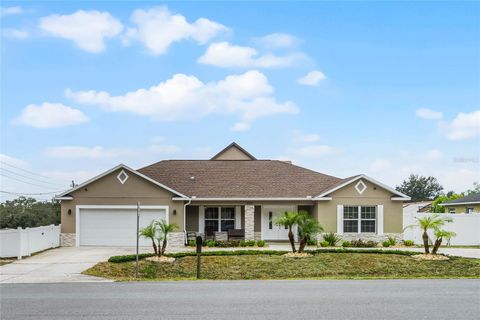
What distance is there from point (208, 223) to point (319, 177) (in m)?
7.77

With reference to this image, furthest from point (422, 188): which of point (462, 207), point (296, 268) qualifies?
point (296, 268)

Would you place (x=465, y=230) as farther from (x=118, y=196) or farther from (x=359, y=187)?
(x=118, y=196)

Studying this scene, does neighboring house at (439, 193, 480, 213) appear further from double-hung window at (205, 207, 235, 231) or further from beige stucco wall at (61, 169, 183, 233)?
beige stucco wall at (61, 169, 183, 233)

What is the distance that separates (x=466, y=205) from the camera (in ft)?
154

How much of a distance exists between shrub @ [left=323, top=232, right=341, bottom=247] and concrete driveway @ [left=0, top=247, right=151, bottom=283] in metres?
9.77

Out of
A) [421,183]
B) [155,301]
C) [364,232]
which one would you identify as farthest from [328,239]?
[421,183]

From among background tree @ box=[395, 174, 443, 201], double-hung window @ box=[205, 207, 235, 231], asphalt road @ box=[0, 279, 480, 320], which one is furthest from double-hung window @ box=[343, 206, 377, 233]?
background tree @ box=[395, 174, 443, 201]

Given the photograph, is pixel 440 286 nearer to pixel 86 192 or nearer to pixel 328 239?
pixel 328 239

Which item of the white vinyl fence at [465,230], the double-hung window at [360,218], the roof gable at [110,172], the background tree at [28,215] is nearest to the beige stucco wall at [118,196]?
the roof gable at [110,172]

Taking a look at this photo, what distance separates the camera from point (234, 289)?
52.2ft

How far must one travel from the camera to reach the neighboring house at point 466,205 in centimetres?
4459

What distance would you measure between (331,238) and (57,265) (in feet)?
50.9

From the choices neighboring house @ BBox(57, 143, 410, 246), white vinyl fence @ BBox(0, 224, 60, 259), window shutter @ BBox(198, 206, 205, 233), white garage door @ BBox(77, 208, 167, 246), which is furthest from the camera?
window shutter @ BBox(198, 206, 205, 233)

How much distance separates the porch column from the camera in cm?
3422
